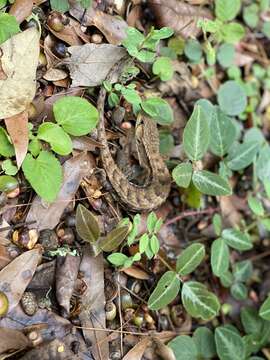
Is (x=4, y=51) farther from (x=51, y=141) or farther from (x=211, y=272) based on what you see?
(x=211, y=272)

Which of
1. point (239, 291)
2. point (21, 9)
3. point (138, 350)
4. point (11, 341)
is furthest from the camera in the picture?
point (239, 291)

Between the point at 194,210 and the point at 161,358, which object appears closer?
the point at 161,358

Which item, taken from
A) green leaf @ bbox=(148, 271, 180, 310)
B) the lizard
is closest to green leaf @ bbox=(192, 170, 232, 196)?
the lizard

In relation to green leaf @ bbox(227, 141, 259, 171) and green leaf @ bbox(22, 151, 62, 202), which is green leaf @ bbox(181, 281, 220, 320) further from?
green leaf @ bbox(22, 151, 62, 202)

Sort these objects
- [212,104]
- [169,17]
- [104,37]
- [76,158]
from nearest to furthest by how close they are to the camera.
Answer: [76,158], [104,37], [169,17], [212,104]

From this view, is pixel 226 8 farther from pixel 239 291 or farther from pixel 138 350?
pixel 138 350

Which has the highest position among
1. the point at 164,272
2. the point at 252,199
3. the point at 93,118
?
the point at 93,118

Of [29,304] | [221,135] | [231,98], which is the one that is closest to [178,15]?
[231,98]

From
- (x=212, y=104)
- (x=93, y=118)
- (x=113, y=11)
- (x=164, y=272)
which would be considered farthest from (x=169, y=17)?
(x=164, y=272)
